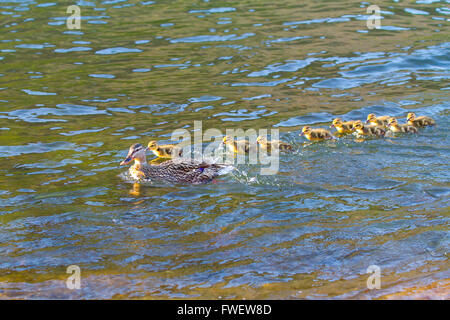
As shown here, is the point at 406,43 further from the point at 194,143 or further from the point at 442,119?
the point at 194,143

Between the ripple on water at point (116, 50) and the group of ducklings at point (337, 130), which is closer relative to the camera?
the group of ducklings at point (337, 130)

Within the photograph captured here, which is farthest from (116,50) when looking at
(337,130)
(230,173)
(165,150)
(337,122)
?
(230,173)

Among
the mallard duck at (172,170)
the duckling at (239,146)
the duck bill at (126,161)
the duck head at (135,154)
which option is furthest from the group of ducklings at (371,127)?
Result: the duck bill at (126,161)

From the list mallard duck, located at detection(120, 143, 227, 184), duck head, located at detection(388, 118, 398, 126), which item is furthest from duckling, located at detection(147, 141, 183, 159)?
duck head, located at detection(388, 118, 398, 126)

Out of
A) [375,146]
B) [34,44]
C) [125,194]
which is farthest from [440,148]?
[34,44]

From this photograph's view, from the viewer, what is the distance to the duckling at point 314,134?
889cm

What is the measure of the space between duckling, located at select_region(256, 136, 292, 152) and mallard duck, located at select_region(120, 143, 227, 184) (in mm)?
890

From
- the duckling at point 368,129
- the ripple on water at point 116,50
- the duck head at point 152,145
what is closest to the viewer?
the duck head at point 152,145

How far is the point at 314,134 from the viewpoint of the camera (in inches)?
351

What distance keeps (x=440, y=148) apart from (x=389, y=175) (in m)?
1.44

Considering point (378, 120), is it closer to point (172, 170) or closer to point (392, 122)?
point (392, 122)

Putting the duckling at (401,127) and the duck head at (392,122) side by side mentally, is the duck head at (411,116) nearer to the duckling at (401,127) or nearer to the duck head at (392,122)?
the duckling at (401,127)
